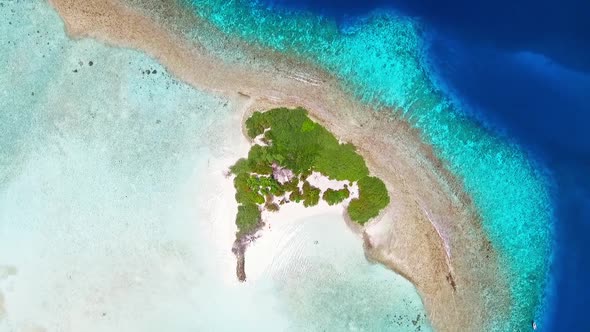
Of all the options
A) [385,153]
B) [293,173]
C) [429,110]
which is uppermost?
[429,110]

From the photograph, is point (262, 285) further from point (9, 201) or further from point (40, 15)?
point (40, 15)

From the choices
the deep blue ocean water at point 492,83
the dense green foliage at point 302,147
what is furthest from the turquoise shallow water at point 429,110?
the dense green foliage at point 302,147

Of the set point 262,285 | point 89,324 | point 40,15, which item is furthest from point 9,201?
point 262,285

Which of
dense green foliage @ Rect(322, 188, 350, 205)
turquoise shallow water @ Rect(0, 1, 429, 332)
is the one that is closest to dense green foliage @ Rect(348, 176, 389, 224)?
dense green foliage @ Rect(322, 188, 350, 205)

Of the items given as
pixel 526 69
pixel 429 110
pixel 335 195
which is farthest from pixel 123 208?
pixel 526 69

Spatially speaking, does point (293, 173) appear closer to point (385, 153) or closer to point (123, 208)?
point (385, 153)

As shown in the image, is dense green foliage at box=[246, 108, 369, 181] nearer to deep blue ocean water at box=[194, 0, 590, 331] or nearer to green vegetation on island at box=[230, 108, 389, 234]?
green vegetation on island at box=[230, 108, 389, 234]
